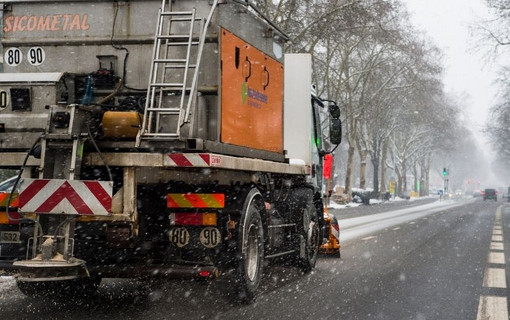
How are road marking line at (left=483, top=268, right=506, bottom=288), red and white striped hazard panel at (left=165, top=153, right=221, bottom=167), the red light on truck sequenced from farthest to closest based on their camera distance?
road marking line at (left=483, top=268, right=506, bottom=288), the red light on truck, red and white striped hazard panel at (left=165, top=153, right=221, bottom=167)

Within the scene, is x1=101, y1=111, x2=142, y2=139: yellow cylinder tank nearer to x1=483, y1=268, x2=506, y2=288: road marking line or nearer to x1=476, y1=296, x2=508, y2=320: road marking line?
x1=476, y1=296, x2=508, y2=320: road marking line

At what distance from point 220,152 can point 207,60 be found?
856 mm

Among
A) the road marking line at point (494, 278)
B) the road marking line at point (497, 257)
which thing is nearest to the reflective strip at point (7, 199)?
the road marking line at point (494, 278)

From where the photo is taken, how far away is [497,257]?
12203 mm

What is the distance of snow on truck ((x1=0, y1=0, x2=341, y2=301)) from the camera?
A: 5.73m

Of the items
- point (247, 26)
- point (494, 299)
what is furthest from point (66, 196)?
point (494, 299)

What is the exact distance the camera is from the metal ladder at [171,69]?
6.00 meters

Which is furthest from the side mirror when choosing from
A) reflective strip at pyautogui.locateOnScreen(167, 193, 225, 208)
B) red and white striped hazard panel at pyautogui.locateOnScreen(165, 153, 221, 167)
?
red and white striped hazard panel at pyautogui.locateOnScreen(165, 153, 221, 167)

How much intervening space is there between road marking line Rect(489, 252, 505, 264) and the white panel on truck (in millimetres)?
4156

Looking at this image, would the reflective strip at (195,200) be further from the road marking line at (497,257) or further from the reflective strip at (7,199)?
the road marking line at (497,257)

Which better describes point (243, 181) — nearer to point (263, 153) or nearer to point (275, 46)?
point (263, 153)

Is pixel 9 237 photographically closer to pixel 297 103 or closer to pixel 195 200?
pixel 195 200

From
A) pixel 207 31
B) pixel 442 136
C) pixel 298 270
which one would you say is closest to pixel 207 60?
pixel 207 31

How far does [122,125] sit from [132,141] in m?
0.16
